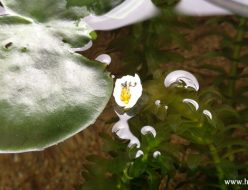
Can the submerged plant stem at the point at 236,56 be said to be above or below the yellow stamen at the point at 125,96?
below

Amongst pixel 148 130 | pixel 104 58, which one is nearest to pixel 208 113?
pixel 148 130

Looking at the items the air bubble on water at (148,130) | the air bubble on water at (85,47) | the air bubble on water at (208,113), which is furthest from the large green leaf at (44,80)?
the air bubble on water at (208,113)

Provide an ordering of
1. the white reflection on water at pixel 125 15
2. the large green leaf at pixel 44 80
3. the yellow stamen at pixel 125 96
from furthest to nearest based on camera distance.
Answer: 1. the white reflection on water at pixel 125 15
2. the yellow stamen at pixel 125 96
3. the large green leaf at pixel 44 80

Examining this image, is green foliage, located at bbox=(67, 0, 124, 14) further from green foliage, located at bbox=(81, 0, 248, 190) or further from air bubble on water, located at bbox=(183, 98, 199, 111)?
air bubble on water, located at bbox=(183, 98, 199, 111)

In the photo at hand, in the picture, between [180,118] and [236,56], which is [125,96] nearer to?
[180,118]

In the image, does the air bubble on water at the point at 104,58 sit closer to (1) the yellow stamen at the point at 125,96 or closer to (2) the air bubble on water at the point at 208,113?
(1) the yellow stamen at the point at 125,96
